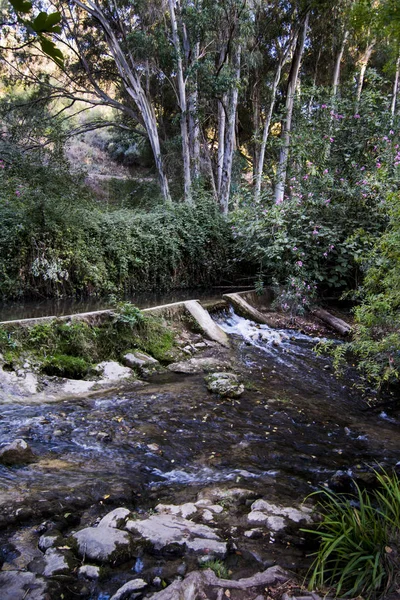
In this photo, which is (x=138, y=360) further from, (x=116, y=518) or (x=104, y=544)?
(x=104, y=544)

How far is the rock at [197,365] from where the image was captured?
17.9ft

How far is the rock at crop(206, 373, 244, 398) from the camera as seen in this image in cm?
457

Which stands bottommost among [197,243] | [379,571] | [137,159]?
[379,571]

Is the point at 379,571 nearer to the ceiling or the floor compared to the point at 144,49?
nearer to the floor

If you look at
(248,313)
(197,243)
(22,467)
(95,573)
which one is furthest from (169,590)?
(197,243)

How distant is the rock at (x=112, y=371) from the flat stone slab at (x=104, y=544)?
109 inches

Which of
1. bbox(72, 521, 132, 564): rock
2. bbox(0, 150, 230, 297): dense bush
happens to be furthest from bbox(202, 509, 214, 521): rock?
bbox(0, 150, 230, 297): dense bush

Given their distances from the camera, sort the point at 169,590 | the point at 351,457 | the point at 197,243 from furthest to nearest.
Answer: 1. the point at 197,243
2. the point at 351,457
3. the point at 169,590

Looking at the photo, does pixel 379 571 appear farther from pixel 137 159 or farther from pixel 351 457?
pixel 137 159

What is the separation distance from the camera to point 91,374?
4.93 m

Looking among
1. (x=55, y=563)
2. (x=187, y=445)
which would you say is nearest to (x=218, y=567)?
(x=55, y=563)

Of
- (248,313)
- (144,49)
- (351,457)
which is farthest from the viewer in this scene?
(144,49)

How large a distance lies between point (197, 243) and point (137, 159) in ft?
55.8

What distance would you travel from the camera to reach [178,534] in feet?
7.41
